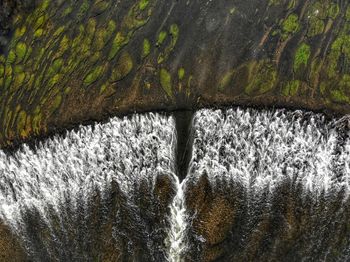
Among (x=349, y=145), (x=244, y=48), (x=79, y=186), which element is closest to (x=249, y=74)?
(x=244, y=48)

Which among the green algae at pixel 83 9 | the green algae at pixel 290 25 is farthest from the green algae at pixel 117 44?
the green algae at pixel 290 25

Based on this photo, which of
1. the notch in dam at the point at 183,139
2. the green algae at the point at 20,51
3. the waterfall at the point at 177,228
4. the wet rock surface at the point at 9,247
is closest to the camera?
the notch in dam at the point at 183,139

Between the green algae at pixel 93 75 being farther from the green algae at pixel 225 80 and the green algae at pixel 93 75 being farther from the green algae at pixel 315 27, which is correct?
the green algae at pixel 315 27

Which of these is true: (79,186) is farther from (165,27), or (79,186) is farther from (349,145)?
(349,145)

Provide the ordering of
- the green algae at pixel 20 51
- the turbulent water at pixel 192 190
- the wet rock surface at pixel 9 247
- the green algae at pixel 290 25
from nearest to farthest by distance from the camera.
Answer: the turbulent water at pixel 192 190 < the green algae at pixel 290 25 < the wet rock surface at pixel 9 247 < the green algae at pixel 20 51

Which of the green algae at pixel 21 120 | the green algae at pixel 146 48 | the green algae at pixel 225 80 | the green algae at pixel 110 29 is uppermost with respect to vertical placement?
the green algae at pixel 110 29
